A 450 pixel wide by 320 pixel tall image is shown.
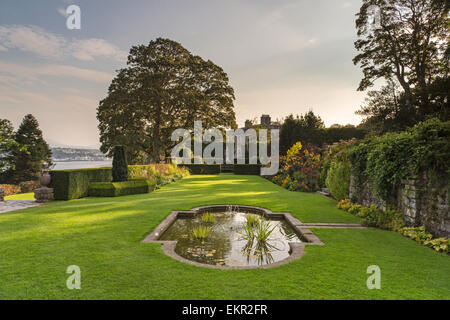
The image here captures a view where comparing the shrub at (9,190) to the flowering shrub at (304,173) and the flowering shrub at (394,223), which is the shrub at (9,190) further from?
the flowering shrub at (394,223)

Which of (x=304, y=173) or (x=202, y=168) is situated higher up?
(x=304, y=173)

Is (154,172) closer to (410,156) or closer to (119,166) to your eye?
(119,166)

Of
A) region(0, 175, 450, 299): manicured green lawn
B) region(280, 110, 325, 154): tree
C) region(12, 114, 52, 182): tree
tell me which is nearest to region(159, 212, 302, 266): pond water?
region(0, 175, 450, 299): manicured green lawn

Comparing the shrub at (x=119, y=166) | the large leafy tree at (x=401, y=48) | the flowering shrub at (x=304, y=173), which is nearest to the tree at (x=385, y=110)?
the large leafy tree at (x=401, y=48)

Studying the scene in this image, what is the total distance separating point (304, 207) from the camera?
26.7 feet

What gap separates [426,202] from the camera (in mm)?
4922

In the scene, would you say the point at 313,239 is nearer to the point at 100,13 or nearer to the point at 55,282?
the point at 55,282

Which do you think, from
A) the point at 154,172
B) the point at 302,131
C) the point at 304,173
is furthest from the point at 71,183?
the point at 302,131

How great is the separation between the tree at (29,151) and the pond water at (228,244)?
30.3 meters

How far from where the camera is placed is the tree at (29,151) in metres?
27.9

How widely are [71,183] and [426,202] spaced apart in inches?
476

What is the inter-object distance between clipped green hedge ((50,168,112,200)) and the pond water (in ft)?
21.2
